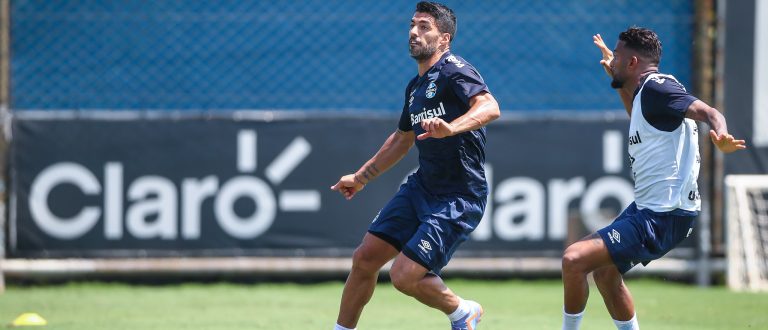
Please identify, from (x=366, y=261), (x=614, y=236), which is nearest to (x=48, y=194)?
(x=366, y=261)

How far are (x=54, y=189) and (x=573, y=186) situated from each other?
205 inches

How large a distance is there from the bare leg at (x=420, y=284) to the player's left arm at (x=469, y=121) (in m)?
0.78

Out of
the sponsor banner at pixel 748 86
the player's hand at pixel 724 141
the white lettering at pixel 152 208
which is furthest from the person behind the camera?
the sponsor banner at pixel 748 86

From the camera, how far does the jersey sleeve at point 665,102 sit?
634 cm

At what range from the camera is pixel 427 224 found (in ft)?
22.2

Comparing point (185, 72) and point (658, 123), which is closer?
point (658, 123)

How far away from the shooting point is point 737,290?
36.7 feet

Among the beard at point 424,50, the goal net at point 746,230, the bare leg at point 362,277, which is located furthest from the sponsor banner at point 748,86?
the bare leg at point 362,277

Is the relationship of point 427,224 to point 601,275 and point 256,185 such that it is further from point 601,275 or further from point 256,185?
point 256,185

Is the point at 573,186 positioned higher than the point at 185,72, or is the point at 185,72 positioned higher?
the point at 185,72

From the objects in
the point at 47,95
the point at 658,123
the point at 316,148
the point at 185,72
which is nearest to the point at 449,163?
the point at 658,123

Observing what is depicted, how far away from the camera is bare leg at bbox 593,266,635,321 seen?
6805 mm

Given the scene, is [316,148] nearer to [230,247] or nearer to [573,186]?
[230,247]

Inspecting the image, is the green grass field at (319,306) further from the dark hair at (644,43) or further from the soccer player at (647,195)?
the dark hair at (644,43)
